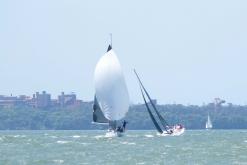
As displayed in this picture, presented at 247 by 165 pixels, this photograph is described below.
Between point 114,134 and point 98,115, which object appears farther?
point 98,115

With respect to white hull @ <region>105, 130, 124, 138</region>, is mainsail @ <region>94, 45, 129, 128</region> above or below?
above

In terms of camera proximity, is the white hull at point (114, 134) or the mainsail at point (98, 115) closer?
the white hull at point (114, 134)

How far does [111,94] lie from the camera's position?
367 feet

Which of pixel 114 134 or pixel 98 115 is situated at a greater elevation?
pixel 98 115

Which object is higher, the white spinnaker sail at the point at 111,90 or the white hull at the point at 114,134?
the white spinnaker sail at the point at 111,90

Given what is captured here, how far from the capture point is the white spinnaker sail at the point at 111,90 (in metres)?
112

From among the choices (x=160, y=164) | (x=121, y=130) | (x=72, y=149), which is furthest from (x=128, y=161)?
(x=121, y=130)

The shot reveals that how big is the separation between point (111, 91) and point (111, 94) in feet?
1.02

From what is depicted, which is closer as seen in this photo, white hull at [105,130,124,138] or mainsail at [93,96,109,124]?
white hull at [105,130,124,138]

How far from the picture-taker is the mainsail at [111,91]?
4409 inches

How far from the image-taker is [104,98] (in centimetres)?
11200

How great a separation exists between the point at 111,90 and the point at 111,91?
119mm

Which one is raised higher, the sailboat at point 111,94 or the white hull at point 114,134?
the sailboat at point 111,94

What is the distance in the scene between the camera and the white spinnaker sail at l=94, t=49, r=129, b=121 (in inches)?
4409
